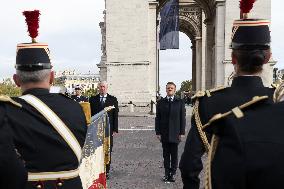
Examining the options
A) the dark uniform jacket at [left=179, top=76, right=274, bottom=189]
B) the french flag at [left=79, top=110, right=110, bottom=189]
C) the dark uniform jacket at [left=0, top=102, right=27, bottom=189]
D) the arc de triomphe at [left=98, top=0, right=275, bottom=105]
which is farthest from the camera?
the arc de triomphe at [left=98, top=0, right=275, bottom=105]

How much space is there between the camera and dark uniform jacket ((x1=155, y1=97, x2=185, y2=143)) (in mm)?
8797

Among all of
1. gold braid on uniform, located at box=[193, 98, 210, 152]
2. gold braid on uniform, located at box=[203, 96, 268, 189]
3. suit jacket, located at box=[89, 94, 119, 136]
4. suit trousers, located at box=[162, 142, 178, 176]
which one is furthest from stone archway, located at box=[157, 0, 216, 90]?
gold braid on uniform, located at box=[203, 96, 268, 189]

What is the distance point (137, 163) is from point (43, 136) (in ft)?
25.7

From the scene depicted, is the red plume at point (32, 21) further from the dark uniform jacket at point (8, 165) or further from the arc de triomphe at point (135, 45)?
the arc de triomphe at point (135, 45)

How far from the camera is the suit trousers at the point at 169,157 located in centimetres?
865

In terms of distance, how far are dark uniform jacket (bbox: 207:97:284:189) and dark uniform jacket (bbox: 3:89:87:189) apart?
146 cm

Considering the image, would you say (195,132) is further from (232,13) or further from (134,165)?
(232,13)

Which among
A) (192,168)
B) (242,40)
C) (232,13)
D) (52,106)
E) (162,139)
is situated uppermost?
(232,13)

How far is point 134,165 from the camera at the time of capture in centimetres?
1029

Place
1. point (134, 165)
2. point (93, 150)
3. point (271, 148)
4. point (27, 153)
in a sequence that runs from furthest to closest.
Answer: point (134, 165), point (93, 150), point (27, 153), point (271, 148)

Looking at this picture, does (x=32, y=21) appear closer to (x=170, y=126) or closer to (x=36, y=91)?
(x=36, y=91)

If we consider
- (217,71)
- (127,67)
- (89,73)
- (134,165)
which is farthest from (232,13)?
(89,73)

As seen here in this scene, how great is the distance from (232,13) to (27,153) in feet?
87.3

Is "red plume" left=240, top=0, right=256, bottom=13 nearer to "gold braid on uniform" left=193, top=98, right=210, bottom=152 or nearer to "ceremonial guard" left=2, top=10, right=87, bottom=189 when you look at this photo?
"gold braid on uniform" left=193, top=98, right=210, bottom=152
